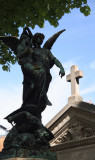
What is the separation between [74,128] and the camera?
12.1m

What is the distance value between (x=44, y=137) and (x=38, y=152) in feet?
0.85

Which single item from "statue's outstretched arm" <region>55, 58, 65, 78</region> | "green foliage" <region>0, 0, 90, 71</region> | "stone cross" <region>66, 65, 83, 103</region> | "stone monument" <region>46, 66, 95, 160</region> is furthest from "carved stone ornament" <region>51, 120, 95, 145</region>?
"statue's outstretched arm" <region>55, 58, 65, 78</region>

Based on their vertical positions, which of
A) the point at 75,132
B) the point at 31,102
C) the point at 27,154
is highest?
the point at 75,132

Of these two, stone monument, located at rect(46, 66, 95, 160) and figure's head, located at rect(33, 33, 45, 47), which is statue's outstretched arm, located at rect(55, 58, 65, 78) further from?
stone monument, located at rect(46, 66, 95, 160)

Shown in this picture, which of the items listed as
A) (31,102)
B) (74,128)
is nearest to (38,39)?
(31,102)

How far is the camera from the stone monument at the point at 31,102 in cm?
387

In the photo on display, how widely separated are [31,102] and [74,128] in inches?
316

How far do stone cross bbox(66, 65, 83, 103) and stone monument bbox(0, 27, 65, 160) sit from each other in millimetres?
7751

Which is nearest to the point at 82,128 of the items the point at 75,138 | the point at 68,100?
the point at 75,138

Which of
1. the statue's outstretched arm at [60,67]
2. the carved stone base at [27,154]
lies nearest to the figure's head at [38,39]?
the statue's outstretched arm at [60,67]

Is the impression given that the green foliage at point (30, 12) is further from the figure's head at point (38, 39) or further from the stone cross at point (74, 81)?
the stone cross at point (74, 81)

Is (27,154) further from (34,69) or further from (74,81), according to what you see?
(74,81)

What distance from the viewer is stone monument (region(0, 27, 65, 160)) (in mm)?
3867

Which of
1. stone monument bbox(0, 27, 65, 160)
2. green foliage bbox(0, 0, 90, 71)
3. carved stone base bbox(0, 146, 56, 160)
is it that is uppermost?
green foliage bbox(0, 0, 90, 71)
